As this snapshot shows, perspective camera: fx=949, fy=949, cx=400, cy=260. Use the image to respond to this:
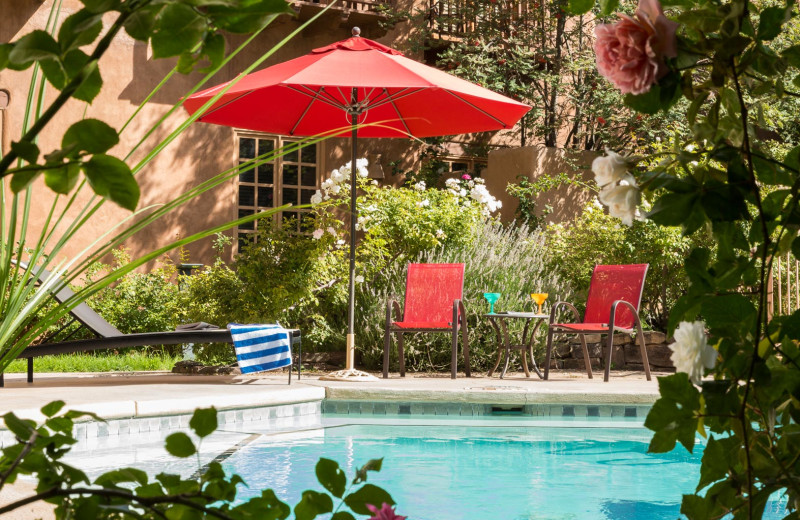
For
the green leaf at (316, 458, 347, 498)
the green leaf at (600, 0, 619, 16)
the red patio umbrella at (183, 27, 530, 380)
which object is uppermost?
the red patio umbrella at (183, 27, 530, 380)

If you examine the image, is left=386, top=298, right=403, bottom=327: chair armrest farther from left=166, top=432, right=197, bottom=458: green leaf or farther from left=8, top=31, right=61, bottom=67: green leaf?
left=8, top=31, right=61, bottom=67: green leaf

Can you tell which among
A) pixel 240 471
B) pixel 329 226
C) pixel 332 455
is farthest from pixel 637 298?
pixel 240 471

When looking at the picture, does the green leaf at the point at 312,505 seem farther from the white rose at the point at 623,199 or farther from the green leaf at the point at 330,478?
the white rose at the point at 623,199

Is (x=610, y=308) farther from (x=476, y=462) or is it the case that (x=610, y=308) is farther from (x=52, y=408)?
(x=52, y=408)

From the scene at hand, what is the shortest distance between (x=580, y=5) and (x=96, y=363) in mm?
8187

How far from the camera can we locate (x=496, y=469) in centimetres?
485

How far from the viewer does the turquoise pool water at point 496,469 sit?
4051 millimetres

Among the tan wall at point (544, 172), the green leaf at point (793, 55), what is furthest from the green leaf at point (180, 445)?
the tan wall at point (544, 172)

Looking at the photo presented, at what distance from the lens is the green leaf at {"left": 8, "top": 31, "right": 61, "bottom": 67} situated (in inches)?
25.0

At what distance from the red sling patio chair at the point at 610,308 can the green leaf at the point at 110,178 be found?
21.9 ft

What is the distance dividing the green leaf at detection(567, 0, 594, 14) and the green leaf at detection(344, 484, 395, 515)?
1.83ft

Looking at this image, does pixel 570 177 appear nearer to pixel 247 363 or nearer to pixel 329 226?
pixel 329 226

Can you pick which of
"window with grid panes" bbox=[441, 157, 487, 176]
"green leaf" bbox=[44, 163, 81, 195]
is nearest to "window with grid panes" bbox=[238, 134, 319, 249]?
"window with grid panes" bbox=[441, 157, 487, 176]

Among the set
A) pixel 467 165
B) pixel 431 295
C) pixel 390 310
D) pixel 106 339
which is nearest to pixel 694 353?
pixel 106 339
